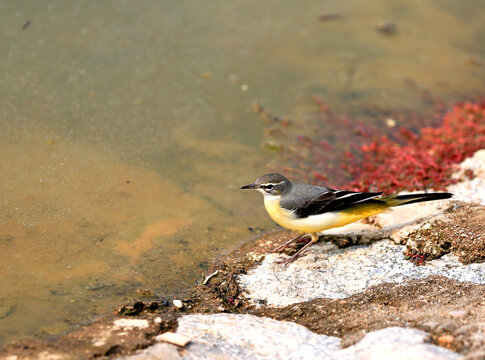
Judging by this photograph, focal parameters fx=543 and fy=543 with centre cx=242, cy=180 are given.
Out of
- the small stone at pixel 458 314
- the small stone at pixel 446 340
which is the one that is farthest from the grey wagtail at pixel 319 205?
the small stone at pixel 446 340

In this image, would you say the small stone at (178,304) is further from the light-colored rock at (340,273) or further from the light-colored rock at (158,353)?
the light-colored rock at (158,353)

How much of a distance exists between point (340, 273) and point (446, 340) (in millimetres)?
1841

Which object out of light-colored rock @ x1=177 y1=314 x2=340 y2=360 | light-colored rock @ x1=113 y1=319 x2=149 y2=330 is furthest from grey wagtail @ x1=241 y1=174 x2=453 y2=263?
light-colored rock @ x1=113 y1=319 x2=149 y2=330

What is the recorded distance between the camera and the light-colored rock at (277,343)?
4320 mm

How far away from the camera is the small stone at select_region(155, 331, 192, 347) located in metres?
4.61

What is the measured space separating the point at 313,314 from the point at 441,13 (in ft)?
34.5

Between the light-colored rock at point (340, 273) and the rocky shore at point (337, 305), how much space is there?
0.01 metres

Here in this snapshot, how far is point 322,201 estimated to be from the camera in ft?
21.8

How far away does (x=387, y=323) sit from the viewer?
4.98m

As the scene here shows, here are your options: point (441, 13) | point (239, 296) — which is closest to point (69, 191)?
point (239, 296)

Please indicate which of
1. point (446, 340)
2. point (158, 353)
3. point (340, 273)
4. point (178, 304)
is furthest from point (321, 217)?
point (158, 353)

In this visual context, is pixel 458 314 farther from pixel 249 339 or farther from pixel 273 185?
pixel 273 185

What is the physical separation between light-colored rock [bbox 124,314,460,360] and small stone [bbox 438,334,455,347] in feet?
0.32

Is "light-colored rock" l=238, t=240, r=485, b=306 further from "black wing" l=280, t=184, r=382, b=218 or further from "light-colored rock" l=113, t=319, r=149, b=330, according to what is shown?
"light-colored rock" l=113, t=319, r=149, b=330
